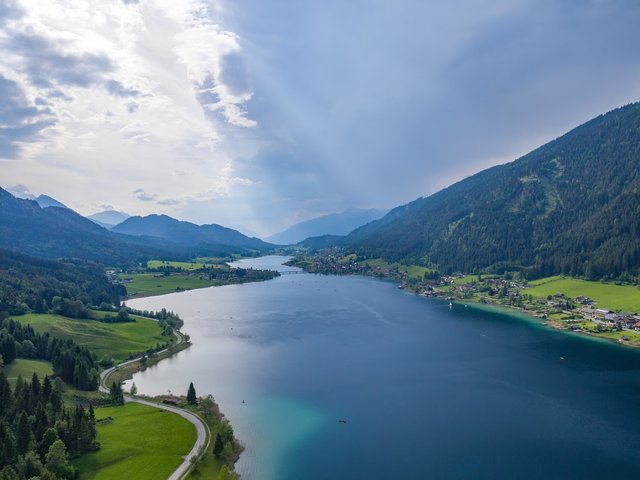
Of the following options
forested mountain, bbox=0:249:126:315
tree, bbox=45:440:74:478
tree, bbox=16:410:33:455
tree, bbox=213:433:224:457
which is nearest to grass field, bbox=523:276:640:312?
tree, bbox=213:433:224:457

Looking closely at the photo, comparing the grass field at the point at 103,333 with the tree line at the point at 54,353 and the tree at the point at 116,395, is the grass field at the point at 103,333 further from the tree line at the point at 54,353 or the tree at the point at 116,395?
the tree at the point at 116,395

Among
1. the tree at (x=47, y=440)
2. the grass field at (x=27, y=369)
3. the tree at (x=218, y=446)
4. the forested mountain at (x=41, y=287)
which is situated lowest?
the tree at (x=218, y=446)

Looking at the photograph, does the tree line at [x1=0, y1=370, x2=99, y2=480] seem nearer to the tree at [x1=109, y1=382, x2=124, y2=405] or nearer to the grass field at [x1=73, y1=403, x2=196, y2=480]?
the grass field at [x1=73, y1=403, x2=196, y2=480]

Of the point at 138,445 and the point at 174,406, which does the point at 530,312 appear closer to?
the point at 174,406

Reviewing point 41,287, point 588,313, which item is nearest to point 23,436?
point 41,287

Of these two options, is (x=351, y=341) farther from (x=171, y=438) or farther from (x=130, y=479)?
(x=130, y=479)

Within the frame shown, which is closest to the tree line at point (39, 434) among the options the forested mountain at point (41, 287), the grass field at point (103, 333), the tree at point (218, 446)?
the tree at point (218, 446)

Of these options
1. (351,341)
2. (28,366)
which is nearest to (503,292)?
(351,341)
